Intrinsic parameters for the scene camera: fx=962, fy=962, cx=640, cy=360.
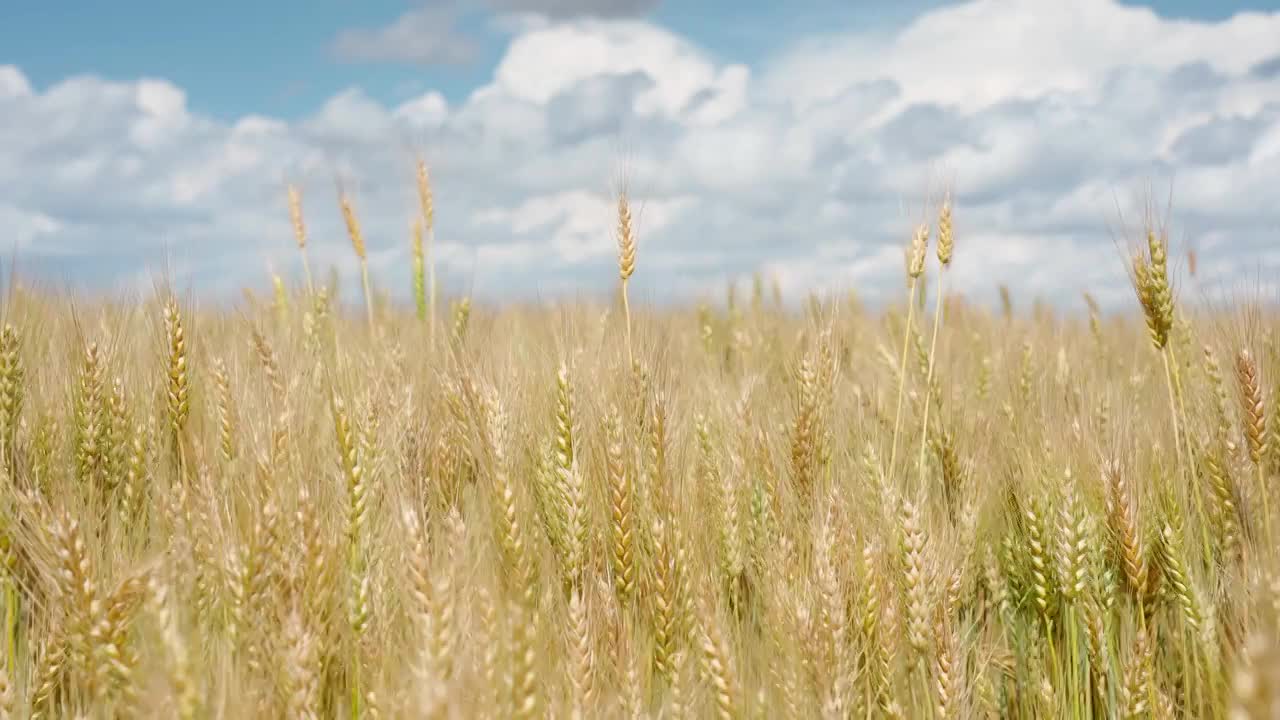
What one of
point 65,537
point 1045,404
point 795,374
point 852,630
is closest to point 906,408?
point 1045,404

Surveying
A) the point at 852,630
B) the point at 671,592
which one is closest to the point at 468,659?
the point at 671,592

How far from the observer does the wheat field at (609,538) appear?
163cm

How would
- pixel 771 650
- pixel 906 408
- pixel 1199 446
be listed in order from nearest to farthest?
pixel 771 650, pixel 1199 446, pixel 906 408

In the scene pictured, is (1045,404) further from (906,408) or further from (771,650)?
(771,650)

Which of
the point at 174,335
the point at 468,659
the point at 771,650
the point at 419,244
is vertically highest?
the point at 419,244

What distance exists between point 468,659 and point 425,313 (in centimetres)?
398

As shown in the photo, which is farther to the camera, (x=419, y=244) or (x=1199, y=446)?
(x=419, y=244)

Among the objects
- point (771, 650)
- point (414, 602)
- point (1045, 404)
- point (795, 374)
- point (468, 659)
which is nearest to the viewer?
point (468, 659)

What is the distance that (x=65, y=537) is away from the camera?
1607 mm

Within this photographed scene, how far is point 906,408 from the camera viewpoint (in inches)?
138

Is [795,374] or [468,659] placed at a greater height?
[795,374]

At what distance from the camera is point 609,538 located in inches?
87.7

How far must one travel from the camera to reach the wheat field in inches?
64.0

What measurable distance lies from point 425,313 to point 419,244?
29.0 inches
